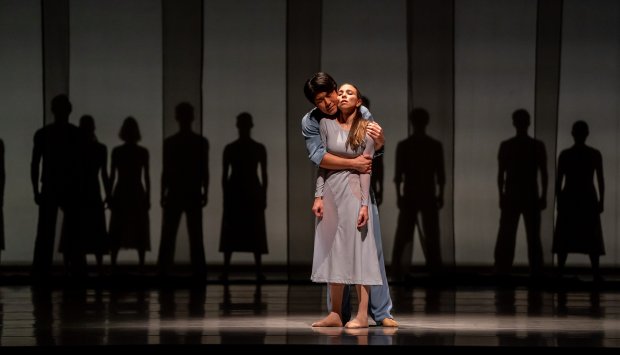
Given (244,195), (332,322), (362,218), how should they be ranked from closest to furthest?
1. (362,218)
2. (332,322)
3. (244,195)

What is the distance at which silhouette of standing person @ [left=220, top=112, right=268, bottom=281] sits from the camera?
27.7ft

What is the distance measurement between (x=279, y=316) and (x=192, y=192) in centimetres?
277

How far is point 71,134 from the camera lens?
325 inches

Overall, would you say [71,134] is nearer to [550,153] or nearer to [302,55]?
[302,55]

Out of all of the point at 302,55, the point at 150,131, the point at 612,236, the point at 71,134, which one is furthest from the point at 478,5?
the point at 71,134

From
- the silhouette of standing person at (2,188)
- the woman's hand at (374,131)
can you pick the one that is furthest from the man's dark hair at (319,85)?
the silhouette of standing person at (2,188)

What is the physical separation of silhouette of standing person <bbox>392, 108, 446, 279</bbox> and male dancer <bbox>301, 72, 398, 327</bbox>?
3177mm

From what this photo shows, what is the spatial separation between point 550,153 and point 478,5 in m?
1.33

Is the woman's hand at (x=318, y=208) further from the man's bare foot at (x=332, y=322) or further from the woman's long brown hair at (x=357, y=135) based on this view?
the man's bare foot at (x=332, y=322)

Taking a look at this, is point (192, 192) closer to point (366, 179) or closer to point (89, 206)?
Result: point (89, 206)

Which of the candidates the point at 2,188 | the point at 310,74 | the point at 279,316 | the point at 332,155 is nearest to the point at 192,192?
the point at 310,74

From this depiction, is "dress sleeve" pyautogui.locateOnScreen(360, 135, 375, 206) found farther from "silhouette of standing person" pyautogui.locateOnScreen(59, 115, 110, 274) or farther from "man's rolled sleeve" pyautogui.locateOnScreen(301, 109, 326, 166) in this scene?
"silhouette of standing person" pyautogui.locateOnScreen(59, 115, 110, 274)

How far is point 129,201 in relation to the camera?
8.34 m

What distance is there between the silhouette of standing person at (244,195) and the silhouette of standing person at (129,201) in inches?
25.1
